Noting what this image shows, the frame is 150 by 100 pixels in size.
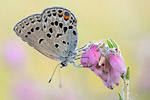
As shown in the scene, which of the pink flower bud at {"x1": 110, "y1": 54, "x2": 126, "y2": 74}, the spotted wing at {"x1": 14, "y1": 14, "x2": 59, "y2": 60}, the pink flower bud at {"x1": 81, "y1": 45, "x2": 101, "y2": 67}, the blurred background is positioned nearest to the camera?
the pink flower bud at {"x1": 110, "y1": 54, "x2": 126, "y2": 74}

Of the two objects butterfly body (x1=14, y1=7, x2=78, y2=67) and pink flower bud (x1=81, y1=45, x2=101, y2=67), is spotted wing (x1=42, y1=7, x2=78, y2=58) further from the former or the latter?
pink flower bud (x1=81, y1=45, x2=101, y2=67)

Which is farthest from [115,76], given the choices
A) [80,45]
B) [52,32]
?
[80,45]

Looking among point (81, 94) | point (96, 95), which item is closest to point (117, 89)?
point (96, 95)

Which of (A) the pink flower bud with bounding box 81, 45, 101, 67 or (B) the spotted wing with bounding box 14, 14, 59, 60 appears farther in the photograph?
(B) the spotted wing with bounding box 14, 14, 59, 60

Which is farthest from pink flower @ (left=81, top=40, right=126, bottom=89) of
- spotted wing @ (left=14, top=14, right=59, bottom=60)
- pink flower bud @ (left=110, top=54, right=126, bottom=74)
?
spotted wing @ (left=14, top=14, right=59, bottom=60)

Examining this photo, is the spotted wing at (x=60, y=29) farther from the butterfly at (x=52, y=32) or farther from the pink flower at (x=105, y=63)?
the pink flower at (x=105, y=63)

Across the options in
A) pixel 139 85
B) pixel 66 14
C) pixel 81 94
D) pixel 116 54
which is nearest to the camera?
pixel 116 54

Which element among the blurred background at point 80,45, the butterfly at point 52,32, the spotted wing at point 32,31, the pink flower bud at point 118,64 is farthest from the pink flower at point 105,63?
the spotted wing at point 32,31

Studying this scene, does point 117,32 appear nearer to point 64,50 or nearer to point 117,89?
point 117,89
